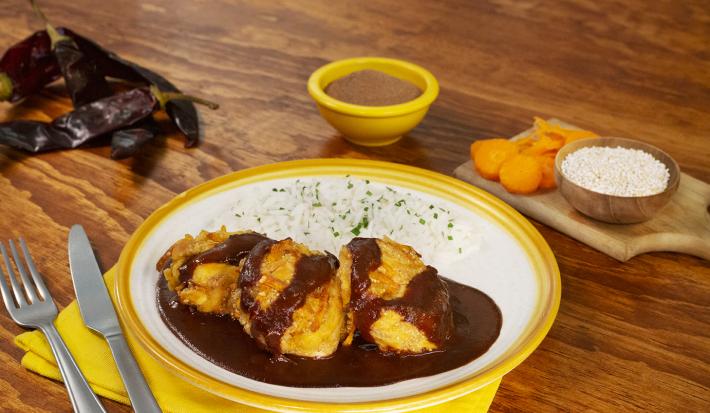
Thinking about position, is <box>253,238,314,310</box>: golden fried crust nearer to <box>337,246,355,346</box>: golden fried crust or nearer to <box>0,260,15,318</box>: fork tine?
<box>337,246,355,346</box>: golden fried crust

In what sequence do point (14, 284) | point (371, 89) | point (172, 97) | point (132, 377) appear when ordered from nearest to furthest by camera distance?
point (132, 377)
point (14, 284)
point (371, 89)
point (172, 97)

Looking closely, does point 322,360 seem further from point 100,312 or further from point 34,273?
point 34,273

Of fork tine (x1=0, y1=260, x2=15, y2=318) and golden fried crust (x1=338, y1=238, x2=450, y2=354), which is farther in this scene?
fork tine (x1=0, y1=260, x2=15, y2=318)

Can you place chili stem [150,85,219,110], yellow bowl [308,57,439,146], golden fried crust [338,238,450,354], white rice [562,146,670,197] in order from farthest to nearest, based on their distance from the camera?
chili stem [150,85,219,110]
yellow bowl [308,57,439,146]
white rice [562,146,670,197]
golden fried crust [338,238,450,354]

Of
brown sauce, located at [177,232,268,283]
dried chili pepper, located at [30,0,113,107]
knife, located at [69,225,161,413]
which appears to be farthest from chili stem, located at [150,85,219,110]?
brown sauce, located at [177,232,268,283]

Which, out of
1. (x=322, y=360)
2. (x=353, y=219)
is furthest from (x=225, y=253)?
(x=353, y=219)

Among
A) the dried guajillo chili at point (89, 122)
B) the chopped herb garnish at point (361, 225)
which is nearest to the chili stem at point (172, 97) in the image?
the dried guajillo chili at point (89, 122)
